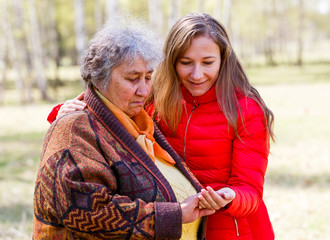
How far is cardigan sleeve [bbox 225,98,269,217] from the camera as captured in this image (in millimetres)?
2438

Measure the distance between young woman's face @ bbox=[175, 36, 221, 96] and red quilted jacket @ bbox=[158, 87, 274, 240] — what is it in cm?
7

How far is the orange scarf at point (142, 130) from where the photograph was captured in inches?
85.6

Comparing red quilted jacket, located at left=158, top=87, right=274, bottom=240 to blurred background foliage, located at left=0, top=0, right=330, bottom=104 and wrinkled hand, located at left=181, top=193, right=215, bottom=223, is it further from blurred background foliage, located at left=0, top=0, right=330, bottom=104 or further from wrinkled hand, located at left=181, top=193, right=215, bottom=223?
blurred background foliage, located at left=0, top=0, right=330, bottom=104

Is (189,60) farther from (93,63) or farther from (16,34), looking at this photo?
(16,34)

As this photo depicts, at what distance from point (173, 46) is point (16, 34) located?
16.0 m

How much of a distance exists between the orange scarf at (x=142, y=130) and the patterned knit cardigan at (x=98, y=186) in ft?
0.18

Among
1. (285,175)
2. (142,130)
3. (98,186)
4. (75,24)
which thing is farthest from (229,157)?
(75,24)

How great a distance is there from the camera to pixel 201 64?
8.53 ft

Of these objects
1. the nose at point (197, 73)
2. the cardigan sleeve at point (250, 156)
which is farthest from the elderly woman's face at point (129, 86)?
the cardigan sleeve at point (250, 156)

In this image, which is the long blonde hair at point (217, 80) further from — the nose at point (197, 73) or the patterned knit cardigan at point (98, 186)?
the patterned knit cardigan at point (98, 186)

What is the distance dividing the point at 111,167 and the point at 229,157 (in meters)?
0.88

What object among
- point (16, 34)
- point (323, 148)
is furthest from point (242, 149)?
point (16, 34)

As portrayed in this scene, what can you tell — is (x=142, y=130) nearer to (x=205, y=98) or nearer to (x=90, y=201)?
(x=205, y=98)

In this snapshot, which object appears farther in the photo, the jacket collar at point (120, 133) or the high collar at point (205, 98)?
the high collar at point (205, 98)
